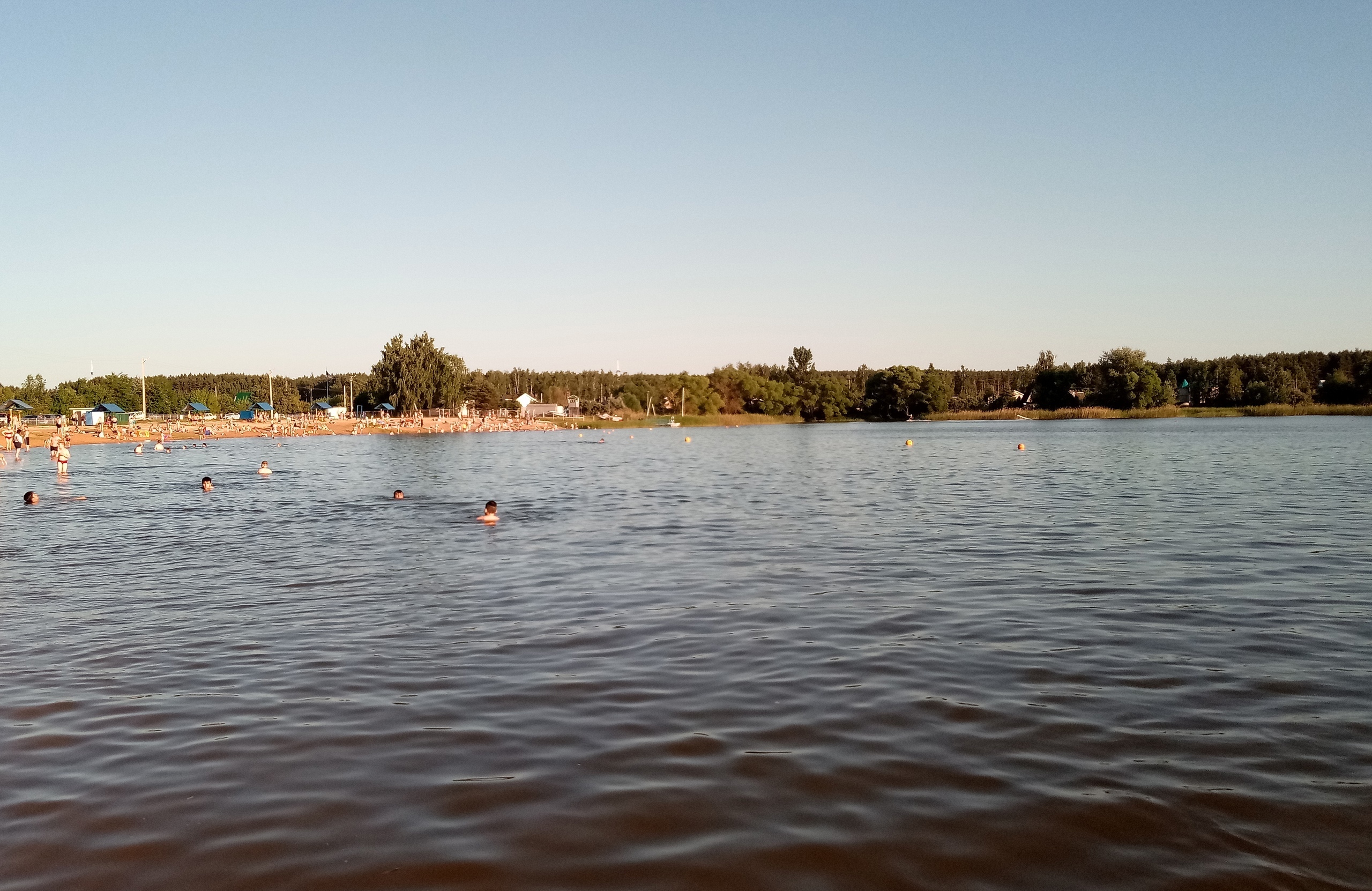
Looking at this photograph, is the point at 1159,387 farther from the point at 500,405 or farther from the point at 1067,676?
the point at 1067,676

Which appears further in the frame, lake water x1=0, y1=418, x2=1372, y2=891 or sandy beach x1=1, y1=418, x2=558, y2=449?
sandy beach x1=1, y1=418, x2=558, y2=449

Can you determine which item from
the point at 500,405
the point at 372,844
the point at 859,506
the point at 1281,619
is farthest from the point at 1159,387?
the point at 372,844

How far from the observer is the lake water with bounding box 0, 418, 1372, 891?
20.8ft

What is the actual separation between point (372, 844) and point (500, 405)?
19416cm

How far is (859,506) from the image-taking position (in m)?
31.8

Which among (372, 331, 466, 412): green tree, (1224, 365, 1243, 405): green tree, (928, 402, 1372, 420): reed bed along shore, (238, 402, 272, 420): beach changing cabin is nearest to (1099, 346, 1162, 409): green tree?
(928, 402, 1372, 420): reed bed along shore

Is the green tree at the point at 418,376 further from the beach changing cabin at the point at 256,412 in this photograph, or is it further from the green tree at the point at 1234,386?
the green tree at the point at 1234,386

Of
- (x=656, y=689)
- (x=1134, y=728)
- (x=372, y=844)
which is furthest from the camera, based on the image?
(x=656, y=689)

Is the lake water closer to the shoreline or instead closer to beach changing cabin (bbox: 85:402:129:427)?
the shoreline

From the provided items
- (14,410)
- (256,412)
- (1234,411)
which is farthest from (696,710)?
(1234,411)

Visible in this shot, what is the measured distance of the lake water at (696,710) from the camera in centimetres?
635

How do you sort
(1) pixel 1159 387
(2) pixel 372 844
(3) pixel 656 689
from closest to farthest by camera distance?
(2) pixel 372 844, (3) pixel 656 689, (1) pixel 1159 387

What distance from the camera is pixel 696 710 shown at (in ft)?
31.2

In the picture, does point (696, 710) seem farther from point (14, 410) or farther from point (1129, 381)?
point (1129, 381)
